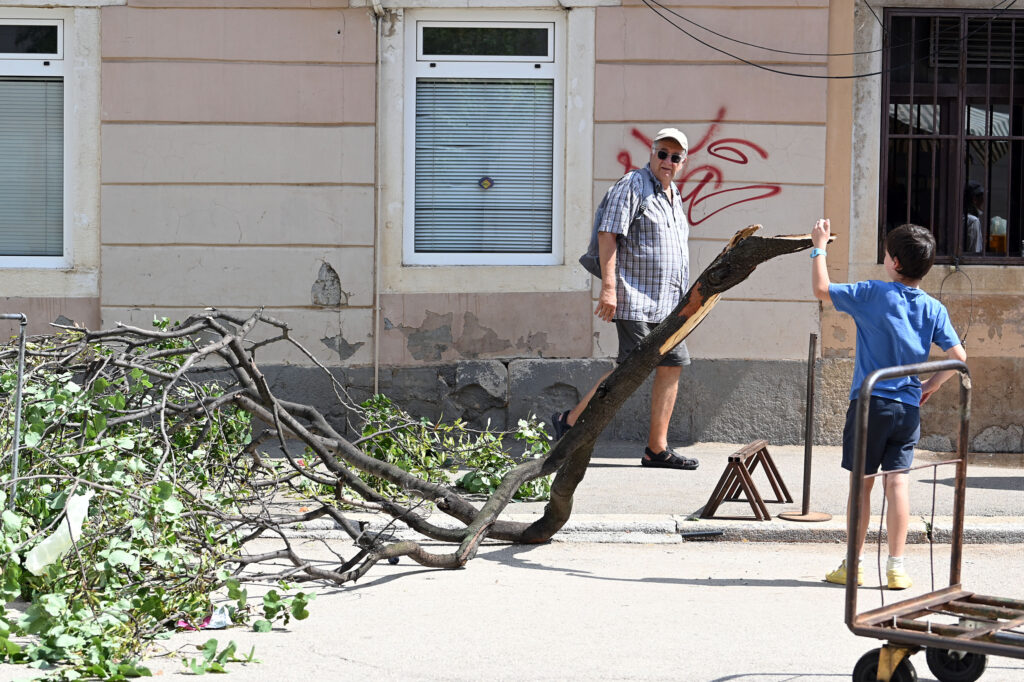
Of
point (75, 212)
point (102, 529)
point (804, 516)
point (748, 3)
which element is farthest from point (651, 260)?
point (75, 212)

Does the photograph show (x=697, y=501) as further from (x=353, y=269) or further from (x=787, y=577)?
(x=353, y=269)

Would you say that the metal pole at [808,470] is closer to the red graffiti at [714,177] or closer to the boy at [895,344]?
the boy at [895,344]

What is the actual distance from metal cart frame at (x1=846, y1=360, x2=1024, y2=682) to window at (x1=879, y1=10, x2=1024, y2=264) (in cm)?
567

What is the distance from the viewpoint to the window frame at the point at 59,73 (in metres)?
9.45

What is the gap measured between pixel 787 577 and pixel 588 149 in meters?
4.47

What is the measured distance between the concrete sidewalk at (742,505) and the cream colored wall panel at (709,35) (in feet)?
9.62

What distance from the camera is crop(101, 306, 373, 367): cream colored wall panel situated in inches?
368

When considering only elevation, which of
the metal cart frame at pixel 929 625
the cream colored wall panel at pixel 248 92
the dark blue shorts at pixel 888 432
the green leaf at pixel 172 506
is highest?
the cream colored wall panel at pixel 248 92

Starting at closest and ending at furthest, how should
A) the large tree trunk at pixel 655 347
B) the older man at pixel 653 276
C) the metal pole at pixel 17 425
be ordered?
the metal pole at pixel 17 425 → the large tree trunk at pixel 655 347 → the older man at pixel 653 276

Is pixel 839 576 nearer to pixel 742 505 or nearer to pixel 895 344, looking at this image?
pixel 895 344

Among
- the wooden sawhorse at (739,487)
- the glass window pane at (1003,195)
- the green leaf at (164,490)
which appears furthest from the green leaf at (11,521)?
the glass window pane at (1003,195)

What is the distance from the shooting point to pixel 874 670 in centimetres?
384

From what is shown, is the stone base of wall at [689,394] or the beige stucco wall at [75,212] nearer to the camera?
the stone base of wall at [689,394]

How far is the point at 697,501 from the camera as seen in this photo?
7.27m
